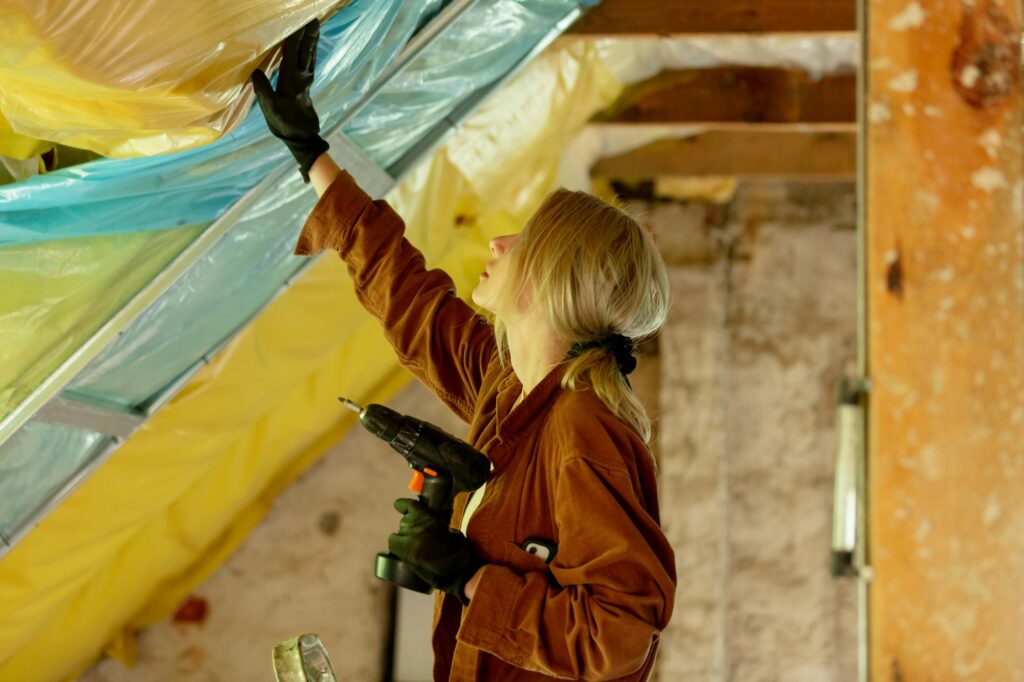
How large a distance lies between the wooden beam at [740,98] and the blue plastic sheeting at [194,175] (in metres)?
1.78

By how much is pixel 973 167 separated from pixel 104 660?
3.15 metres

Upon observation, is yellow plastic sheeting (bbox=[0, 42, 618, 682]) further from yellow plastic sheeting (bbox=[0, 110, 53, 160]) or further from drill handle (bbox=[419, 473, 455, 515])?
drill handle (bbox=[419, 473, 455, 515])

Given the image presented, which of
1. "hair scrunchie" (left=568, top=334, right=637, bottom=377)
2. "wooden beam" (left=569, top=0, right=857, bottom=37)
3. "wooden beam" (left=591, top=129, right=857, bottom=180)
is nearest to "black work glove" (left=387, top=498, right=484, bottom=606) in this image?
"hair scrunchie" (left=568, top=334, right=637, bottom=377)

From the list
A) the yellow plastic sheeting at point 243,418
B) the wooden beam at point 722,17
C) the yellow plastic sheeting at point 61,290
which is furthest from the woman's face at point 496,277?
the wooden beam at point 722,17

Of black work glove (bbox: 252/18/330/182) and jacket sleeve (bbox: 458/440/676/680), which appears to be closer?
jacket sleeve (bbox: 458/440/676/680)

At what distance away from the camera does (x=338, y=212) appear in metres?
1.72

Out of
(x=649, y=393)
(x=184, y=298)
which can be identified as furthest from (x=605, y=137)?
(x=184, y=298)

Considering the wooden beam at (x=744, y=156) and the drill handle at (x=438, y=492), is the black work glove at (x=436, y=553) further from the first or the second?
the wooden beam at (x=744, y=156)

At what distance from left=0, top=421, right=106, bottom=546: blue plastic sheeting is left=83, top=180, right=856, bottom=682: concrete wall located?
183 centimetres

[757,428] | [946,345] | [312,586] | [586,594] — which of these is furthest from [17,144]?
[757,428]

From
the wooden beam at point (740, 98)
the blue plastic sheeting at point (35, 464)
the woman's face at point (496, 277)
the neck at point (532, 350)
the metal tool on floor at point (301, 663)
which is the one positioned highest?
the wooden beam at point (740, 98)

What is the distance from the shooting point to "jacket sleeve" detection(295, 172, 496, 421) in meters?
1.73

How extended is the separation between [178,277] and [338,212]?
27cm

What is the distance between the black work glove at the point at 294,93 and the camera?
4.96 feet
